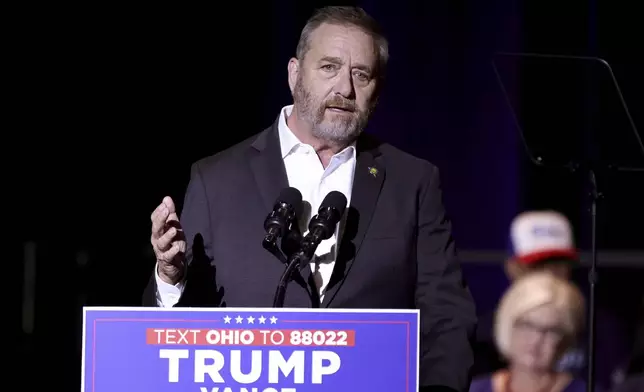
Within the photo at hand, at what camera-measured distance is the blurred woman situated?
346 centimetres

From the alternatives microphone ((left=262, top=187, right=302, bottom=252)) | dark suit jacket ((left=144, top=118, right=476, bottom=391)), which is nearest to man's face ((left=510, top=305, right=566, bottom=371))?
dark suit jacket ((left=144, top=118, right=476, bottom=391))

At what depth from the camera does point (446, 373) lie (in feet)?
6.85

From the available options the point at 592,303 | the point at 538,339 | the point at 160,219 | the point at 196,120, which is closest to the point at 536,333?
the point at 538,339

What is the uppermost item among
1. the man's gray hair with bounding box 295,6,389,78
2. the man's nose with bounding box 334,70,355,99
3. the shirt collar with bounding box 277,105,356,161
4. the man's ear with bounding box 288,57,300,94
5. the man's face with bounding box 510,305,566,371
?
the man's gray hair with bounding box 295,6,389,78

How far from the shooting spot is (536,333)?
368 centimetres

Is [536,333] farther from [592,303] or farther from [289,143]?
[289,143]

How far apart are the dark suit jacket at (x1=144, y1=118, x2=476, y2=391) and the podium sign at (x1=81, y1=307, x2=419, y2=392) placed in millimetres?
328

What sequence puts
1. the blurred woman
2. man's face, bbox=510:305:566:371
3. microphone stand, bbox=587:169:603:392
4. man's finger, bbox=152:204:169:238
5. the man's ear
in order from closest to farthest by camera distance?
man's finger, bbox=152:204:169:238, the man's ear, microphone stand, bbox=587:169:603:392, the blurred woman, man's face, bbox=510:305:566:371

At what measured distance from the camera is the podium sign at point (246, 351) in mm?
1812

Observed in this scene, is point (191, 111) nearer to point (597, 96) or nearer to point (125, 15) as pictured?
point (125, 15)

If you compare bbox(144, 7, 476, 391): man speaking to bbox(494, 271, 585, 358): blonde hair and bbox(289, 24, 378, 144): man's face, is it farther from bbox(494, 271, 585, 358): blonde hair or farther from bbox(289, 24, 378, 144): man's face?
bbox(494, 271, 585, 358): blonde hair

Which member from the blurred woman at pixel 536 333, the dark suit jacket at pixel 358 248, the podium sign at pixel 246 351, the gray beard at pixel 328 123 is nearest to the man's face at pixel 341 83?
the gray beard at pixel 328 123

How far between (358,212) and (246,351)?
56 centimetres

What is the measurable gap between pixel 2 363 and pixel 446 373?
A: 3.13m
